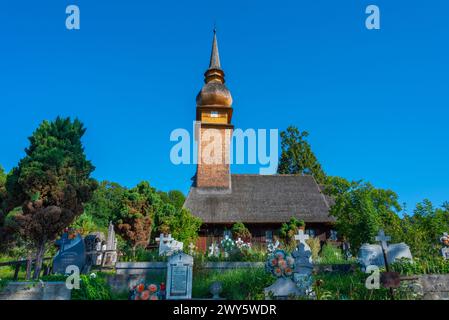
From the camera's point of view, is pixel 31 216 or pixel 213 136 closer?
pixel 31 216

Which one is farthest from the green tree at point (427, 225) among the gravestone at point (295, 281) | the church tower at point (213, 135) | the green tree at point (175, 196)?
the green tree at point (175, 196)

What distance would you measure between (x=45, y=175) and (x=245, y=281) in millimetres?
8331

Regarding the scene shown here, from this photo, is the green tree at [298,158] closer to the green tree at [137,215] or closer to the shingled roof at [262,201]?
the shingled roof at [262,201]

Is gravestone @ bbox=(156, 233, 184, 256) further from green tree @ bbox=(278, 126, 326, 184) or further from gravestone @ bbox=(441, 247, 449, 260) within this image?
green tree @ bbox=(278, 126, 326, 184)

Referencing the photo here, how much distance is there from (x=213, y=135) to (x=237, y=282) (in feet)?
68.5

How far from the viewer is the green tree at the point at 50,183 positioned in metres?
11.6

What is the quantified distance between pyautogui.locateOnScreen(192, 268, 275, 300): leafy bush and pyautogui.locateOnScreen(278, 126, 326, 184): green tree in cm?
2930

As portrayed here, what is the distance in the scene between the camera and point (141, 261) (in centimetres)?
1105

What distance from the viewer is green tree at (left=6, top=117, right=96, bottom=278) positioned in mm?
11609

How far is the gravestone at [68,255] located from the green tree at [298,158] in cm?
3049

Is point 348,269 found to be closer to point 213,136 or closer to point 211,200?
point 211,200

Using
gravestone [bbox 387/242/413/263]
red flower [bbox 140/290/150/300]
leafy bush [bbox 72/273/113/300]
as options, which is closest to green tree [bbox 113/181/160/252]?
leafy bush [bbox 72/273/113/300]

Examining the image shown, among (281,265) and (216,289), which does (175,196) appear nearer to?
(216,289)
